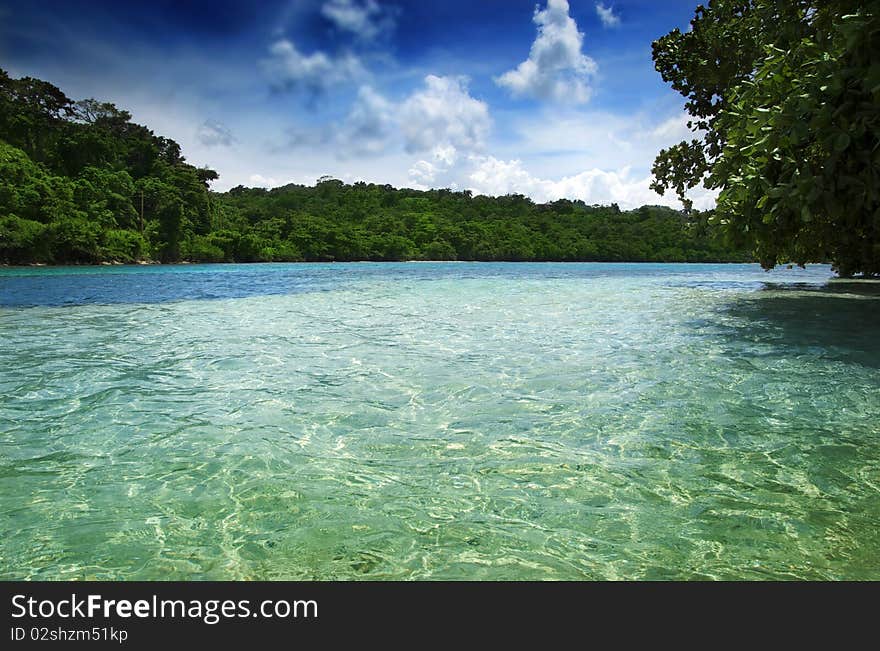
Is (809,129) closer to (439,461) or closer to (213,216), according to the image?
(439,461)

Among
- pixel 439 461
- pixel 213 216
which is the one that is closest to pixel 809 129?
pixel 439 461

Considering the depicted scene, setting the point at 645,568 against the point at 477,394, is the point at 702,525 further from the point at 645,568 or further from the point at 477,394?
the point at 477,394

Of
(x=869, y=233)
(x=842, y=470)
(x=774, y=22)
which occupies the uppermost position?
(x=774, y=22)

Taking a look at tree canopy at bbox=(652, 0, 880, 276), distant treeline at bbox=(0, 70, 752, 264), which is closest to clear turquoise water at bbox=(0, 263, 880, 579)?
tree canopy at bbox=(652, 0, 880, 276)

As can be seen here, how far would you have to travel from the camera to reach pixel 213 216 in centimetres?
6481

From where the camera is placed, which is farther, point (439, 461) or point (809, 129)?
point (809, 129)

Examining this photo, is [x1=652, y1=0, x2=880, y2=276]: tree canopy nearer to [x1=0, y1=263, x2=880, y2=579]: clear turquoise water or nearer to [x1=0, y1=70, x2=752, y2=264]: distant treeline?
[x1=0, y1=263, x2=880, y2=579]: clear turquoise water

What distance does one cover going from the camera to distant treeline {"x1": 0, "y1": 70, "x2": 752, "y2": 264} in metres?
43.3

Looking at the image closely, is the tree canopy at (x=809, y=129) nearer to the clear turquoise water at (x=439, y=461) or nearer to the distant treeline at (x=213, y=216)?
the clear turquoise water at (x=439, y=461)

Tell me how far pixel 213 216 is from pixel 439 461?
68476 millimetres

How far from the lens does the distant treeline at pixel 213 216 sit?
43281mm

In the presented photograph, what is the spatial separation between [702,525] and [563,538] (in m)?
0.72
